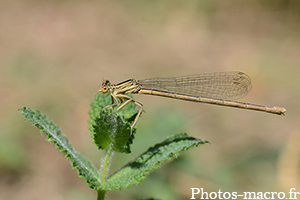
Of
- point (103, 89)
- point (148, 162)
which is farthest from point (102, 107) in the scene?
point (148, 162)

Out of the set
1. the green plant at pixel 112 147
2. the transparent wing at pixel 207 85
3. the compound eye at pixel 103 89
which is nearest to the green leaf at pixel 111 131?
the green plant at pixel 112 147

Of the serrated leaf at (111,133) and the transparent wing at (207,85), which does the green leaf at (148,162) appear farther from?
the transparent wing at (207,85)

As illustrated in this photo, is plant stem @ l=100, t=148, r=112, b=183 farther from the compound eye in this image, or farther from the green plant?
the compound eye

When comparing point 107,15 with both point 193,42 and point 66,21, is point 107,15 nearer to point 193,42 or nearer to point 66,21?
point 66,21

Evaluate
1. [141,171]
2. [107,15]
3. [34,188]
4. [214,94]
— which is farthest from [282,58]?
[141,171]

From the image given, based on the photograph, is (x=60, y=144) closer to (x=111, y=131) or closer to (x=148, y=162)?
(x=111, y=131)

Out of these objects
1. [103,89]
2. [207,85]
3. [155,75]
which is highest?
[155,75]
